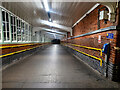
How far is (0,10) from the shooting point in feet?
13.8

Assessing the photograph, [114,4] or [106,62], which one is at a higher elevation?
[114,4]

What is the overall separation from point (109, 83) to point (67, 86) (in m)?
1.51

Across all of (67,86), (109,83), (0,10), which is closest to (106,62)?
(109,83)

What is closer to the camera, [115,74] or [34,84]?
[34,84]

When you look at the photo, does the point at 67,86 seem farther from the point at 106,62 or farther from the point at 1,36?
the point at 1,36

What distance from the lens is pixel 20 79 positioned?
10.1 ft

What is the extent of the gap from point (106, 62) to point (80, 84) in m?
1.40

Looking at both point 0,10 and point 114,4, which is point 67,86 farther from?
point 0,10

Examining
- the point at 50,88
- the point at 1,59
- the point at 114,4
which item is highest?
the point at 114,4

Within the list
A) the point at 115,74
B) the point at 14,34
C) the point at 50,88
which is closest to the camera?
the point at 50,88

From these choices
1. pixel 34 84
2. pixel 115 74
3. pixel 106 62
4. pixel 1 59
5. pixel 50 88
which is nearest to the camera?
pixel 50 88

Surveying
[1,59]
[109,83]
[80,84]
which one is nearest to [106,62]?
[109,83]

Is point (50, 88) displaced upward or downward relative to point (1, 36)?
downward

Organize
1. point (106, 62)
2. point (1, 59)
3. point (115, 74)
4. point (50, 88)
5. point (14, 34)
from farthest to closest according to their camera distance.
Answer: point (14, 34)
point (1, 59)
point (106, 62)
point (115, 74)
point (50, 88)
